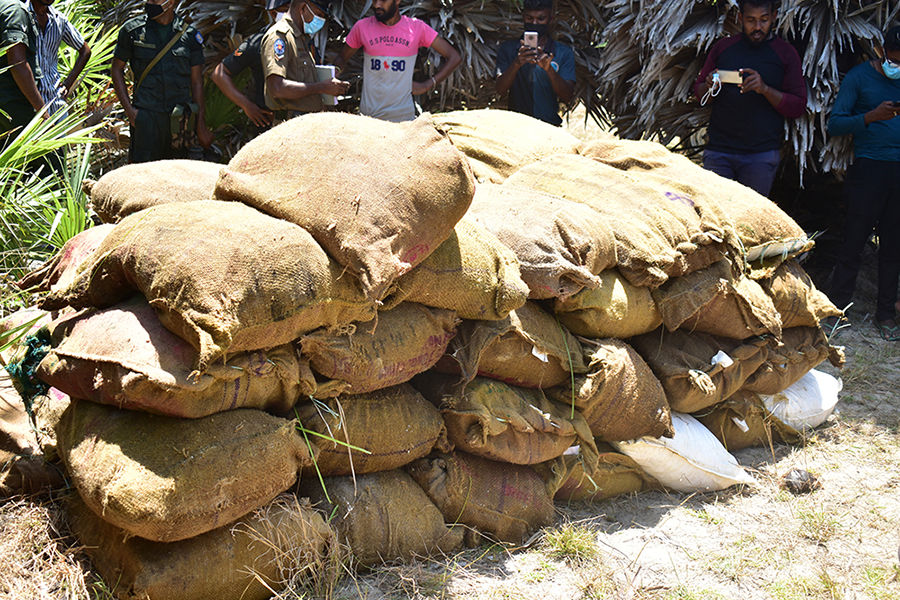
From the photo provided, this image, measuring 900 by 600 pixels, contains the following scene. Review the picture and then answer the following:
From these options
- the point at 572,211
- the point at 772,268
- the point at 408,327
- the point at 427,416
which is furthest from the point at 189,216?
the point at 772,268

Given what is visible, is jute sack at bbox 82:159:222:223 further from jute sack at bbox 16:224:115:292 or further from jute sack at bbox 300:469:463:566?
jute sack at bbox 300:469:463:566

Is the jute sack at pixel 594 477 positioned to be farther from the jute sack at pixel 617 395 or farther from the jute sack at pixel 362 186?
the jute sack at pixel 362 186

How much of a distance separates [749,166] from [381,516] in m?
4.08

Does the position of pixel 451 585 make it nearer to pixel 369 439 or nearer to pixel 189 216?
pixel 369 439

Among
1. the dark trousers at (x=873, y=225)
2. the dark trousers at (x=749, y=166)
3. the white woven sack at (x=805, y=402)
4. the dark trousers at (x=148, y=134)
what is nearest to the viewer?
the white woven sack at (x=805, y=402)

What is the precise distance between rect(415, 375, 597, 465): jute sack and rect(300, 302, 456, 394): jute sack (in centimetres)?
21

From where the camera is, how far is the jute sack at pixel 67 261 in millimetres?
2543

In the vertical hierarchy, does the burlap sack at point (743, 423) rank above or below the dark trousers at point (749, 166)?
below

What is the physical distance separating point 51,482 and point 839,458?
3.72 m

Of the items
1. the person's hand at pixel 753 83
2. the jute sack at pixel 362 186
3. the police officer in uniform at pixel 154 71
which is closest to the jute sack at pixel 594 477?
the jute sack at pixel 362 186

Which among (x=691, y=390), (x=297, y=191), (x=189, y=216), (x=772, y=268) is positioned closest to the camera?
(x=189, y=216)

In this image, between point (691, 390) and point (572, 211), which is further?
point (691, 390)

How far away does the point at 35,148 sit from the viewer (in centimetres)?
323

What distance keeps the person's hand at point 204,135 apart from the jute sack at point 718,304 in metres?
4.24
